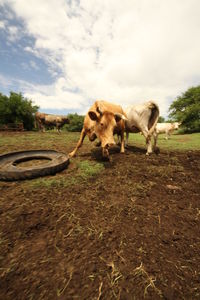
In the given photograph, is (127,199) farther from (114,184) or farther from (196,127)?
(196,127)

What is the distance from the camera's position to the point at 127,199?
223cm

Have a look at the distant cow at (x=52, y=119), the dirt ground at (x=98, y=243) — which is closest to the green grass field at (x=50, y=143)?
the dirt ground at (x=98, y=243)

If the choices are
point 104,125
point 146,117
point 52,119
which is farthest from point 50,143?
point 52,119

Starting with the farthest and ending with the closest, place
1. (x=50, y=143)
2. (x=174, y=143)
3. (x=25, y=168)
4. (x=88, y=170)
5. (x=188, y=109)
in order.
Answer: (x=188, y=109), (x=174, y=143), (x=50, y=143), (x=88, y=170), (x=25, y=168)

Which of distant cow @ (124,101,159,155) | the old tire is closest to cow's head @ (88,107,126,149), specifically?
the old tire

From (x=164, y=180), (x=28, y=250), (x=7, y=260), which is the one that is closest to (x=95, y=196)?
(x=28, y=250)

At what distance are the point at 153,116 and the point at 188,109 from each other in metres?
28.2

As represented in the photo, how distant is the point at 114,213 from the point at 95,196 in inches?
21.3

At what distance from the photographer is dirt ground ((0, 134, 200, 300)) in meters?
1.00

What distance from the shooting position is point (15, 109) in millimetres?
24062

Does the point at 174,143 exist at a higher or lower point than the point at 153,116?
lower

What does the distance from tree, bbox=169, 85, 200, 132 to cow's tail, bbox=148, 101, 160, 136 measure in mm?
26380

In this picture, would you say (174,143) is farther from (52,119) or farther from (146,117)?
(52,119)

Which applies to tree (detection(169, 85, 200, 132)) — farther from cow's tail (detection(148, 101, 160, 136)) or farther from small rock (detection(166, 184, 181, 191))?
small rock (detection(166, 184, 181, 191))
